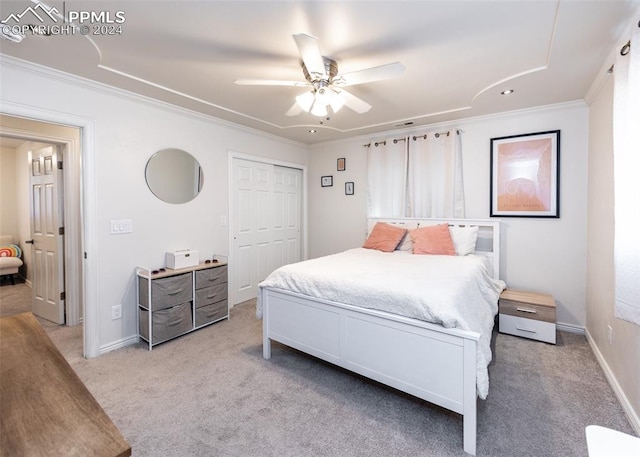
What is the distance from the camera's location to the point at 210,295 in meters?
3.33

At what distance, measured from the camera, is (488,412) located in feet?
6.40

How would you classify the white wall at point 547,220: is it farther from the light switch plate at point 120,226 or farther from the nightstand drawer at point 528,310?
the light switch plate at point 120,226

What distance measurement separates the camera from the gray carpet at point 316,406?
5.55 feet

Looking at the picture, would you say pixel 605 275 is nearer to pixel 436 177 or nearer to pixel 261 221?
pixel 436 177

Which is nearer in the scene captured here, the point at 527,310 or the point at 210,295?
the point at 527,310

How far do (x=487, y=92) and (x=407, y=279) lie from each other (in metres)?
2.06

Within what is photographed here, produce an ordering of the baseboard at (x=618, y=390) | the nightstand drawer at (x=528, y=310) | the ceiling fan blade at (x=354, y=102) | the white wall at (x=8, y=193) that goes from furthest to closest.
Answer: the white wall at (x=8, y=193), the nightstand drawer at (x=528, y=310), the ceiling fan blade at (x=354, y=102), the baseboard at (x=618, y=390)

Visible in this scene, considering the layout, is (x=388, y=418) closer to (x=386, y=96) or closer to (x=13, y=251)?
(x=386, y=96)

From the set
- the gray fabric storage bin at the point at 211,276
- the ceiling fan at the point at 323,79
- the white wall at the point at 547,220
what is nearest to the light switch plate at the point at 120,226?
the gray fabric storage bin at the point at 211,276

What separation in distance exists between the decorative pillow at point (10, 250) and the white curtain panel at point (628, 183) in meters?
7.66

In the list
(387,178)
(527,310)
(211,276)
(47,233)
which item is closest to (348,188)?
(387,178)

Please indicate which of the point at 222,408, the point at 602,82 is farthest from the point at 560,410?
the point at 602,82

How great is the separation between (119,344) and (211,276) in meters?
1.03

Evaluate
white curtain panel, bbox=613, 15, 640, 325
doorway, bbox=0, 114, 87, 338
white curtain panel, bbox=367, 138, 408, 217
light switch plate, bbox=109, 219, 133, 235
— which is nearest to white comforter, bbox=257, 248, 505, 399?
white curtain panel, bbox=613, 15, 640, 325
